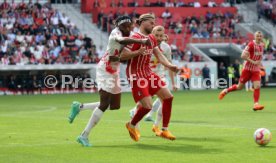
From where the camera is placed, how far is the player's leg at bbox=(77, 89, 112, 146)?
13.0 m

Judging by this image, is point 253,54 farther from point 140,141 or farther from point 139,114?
point 139,114

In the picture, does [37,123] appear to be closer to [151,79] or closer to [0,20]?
[151,79]

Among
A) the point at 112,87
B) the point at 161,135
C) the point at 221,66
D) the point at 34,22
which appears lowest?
the point at 221,66

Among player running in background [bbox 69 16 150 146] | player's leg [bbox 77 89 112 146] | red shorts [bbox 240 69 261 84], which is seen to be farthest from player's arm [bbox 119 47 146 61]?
red shorts [bbox 240 69 261 84]

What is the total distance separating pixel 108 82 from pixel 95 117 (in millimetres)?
751

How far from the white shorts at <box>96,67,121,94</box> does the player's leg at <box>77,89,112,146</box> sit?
0.27 ft

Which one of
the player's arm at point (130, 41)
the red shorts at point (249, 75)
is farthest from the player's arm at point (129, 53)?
Result: the red shorts at point (249, 75)

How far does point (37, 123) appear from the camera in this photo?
18578mm

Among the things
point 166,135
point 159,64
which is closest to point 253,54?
point 159,64

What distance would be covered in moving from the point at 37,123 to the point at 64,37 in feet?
86.9

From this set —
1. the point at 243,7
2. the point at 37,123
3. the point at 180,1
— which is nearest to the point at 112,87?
the point at 37,123

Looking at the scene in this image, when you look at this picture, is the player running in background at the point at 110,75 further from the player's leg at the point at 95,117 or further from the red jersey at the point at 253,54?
the red jersey at the point at 253,54

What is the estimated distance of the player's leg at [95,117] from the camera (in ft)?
42.5

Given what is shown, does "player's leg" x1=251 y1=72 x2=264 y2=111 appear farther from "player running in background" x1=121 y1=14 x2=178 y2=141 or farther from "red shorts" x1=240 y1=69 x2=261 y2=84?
"player running in background" x1=121 y1=14 x2=178 y2=141
